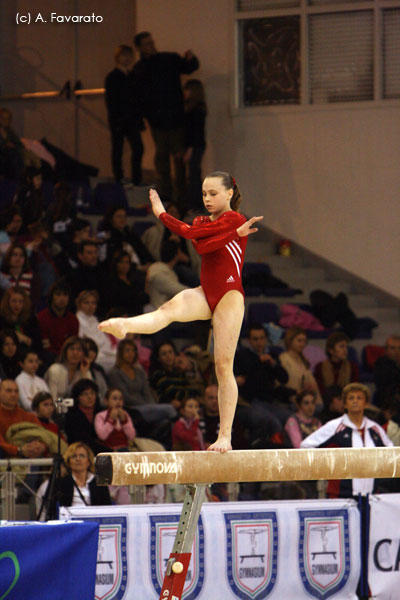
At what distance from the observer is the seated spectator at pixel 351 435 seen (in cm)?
840

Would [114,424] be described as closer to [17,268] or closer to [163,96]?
[17,268]

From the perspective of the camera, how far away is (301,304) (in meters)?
12.7

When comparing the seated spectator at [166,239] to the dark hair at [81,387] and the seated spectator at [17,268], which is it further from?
the dark hair at [81,387]

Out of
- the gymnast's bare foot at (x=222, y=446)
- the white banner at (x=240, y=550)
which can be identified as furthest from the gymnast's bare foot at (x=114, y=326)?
the white banner at (x=240, y=550)

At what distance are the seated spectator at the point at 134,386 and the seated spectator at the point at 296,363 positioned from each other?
153 centimetres

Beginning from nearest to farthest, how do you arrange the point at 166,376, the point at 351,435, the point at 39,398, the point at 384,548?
the point at 384,548 → the point at 351,435 → the point at 39,398 → the point at 166,376

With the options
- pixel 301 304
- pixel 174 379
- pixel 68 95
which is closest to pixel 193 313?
pixel 174 379

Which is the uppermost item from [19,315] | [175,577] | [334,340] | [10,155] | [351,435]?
[10,155]

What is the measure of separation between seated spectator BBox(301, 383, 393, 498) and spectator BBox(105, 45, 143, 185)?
5.46 meters

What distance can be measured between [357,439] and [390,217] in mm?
4972

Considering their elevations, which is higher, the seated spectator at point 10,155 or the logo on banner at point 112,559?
the seated spectator at point 10,155

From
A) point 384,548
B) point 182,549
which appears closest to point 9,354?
point 384,548

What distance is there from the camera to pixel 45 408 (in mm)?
8805

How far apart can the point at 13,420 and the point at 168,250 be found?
11.9ft
